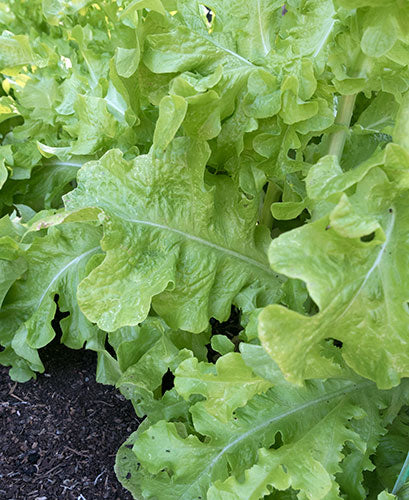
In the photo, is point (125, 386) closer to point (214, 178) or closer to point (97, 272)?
point (97, 272)

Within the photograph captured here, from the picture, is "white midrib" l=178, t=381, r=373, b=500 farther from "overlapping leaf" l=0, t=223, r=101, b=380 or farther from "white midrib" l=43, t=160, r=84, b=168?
"white midrib" l=43, t=160, r=84, b=168

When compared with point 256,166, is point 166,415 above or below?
below

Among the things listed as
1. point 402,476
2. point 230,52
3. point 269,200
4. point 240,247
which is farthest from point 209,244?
point 402,476

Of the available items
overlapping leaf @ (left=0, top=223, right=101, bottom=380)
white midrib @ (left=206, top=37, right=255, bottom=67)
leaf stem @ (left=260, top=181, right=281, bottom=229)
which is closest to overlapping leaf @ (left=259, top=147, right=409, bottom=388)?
white midrib @ (left=206, top=37, right=255, bottom=67)

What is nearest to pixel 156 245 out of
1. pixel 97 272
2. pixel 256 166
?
pixel 97 272

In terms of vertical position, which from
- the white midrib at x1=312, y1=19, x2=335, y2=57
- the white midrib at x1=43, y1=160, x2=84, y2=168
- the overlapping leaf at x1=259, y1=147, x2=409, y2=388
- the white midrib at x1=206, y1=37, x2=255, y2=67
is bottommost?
the white midrib at x1=43, y1=160, x2=84, y2=168

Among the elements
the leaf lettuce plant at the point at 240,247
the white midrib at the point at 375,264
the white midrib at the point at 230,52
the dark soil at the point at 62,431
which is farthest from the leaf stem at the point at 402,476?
the white midrib at the point at 230,52
